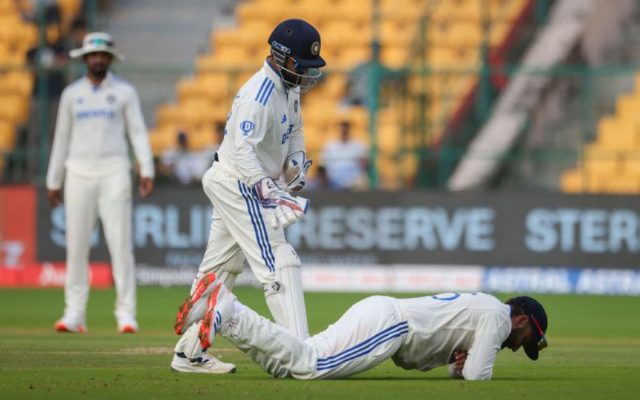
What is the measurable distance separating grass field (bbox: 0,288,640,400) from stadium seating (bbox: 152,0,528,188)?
5.12m

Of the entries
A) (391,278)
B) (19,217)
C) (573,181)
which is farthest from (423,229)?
(19,217)

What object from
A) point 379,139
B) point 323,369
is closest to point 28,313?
point 379,139

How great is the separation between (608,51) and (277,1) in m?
4.93

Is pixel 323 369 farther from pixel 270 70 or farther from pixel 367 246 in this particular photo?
pixel 367 246

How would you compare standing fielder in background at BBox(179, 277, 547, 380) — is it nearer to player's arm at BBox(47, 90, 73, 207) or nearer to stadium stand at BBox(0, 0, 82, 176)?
player's arm at BBox(47, 90, 73, 207)

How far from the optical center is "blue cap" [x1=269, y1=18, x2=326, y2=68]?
7895 millimetres

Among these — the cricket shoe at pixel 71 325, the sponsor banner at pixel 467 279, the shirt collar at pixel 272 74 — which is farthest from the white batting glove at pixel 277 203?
the sponsor banner at pixel 467 279

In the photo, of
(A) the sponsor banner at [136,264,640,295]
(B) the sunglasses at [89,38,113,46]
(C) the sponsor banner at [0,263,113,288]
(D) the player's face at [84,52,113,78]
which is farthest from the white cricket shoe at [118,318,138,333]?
(C) the sponsor banner at [0,263,113,288]

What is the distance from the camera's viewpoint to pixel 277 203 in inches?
304

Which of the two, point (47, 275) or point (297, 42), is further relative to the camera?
point (47, 275)

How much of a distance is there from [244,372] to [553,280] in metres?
9.68

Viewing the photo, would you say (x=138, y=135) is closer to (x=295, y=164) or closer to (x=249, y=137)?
(x=295, y=164)

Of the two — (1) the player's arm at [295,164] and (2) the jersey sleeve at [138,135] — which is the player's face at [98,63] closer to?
(2) the jersey sleeve at [138,135]

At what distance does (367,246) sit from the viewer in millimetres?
17219
